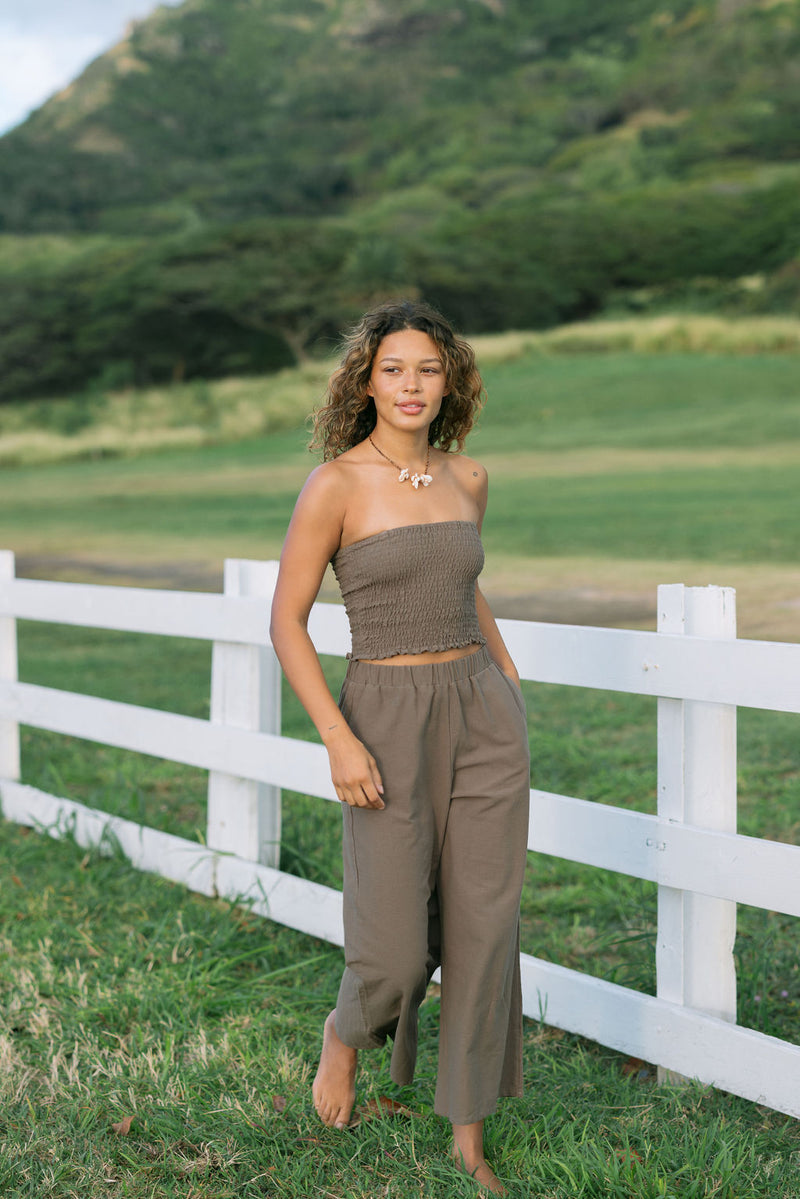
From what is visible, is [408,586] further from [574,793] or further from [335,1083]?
[574,793]

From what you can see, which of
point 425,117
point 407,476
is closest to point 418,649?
point 407,476

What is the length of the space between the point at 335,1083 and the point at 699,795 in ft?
3.51

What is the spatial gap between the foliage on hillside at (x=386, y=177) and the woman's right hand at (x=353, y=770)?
35.6 m

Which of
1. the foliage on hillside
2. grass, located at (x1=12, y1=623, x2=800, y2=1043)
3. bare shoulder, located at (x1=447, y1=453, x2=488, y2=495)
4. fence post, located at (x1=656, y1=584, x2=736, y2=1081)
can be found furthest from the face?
the foliage on hillside

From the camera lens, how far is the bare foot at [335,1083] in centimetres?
265

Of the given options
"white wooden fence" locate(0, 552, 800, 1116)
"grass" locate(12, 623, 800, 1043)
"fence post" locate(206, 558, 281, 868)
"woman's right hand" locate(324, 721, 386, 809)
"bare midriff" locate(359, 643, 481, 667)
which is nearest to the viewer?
"woman's right hand" locate(324, 721, 386, 809)

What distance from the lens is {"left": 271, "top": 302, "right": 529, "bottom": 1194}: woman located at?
2.38 meters

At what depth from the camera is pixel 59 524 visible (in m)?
23.9

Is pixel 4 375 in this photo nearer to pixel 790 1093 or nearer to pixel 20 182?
pixel 20 182

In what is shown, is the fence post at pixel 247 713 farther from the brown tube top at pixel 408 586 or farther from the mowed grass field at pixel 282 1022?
the brown tube top at pixel 408 586

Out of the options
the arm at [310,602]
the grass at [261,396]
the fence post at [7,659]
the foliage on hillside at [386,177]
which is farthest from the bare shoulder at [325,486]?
the foliage on hillside at [386,177]

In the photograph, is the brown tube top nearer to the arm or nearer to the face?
the arm

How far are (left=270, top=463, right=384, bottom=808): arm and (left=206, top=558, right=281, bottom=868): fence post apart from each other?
158cm

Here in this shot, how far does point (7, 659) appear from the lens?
207 inches
